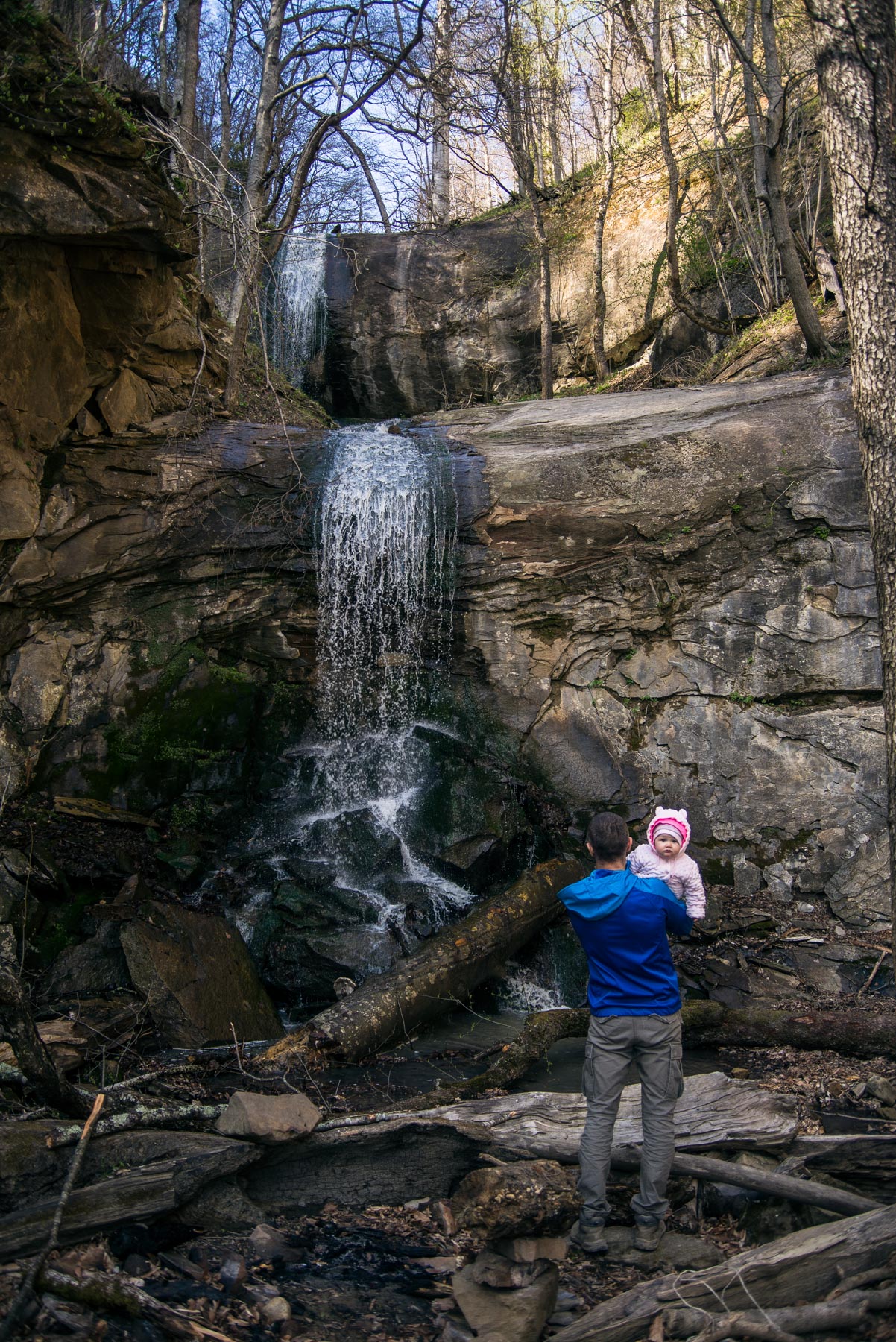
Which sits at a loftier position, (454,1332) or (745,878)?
(454,1332)

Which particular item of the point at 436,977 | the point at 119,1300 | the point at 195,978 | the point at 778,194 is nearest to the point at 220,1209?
the point at 119,1300

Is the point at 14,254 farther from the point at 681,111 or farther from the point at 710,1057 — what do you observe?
the point at 681,111

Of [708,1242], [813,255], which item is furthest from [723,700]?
[813,255]

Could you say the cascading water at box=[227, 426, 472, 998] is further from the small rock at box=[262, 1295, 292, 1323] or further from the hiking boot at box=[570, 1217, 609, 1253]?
the small rock at box=[262, 1295, 292, 1323]

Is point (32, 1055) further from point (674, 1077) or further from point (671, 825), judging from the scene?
point (671, 825)

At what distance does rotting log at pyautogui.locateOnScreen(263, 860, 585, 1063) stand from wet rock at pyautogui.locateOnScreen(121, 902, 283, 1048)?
75cm

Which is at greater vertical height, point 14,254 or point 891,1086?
point 14,254

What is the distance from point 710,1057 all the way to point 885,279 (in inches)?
182

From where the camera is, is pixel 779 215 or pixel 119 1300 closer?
pixel 119 1300

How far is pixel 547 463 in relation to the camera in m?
8.60

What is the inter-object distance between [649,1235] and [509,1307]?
0.71 m

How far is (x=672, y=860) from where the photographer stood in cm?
375

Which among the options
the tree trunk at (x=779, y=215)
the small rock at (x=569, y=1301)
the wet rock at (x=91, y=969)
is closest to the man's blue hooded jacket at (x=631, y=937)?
the small rock at (x=569, y=1301)

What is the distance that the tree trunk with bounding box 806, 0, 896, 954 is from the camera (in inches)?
159
